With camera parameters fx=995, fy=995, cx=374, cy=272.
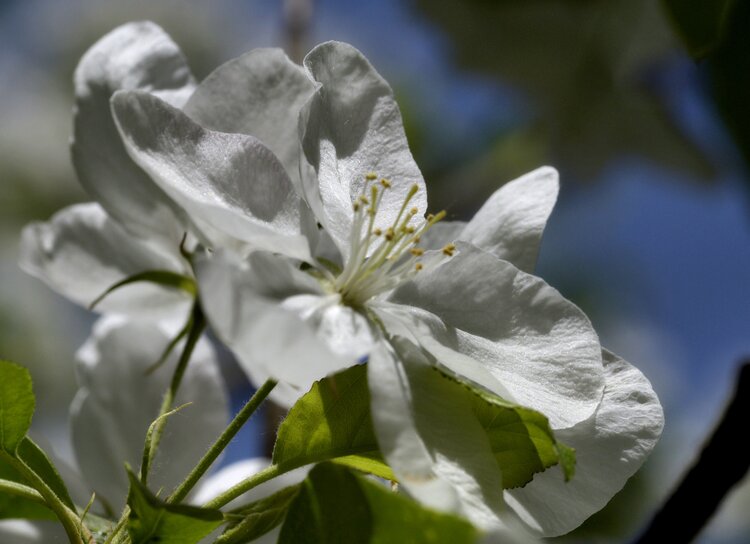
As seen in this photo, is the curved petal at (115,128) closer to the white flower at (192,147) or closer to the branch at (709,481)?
the white flower at (192,147)

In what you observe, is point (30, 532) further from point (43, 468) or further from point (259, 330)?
point (259, 330)

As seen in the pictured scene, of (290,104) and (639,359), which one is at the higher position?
(290,104)

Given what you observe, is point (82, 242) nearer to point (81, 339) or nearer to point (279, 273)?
point (279, 273)

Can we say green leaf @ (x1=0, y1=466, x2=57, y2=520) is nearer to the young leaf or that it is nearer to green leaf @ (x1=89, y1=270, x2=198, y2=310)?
the young leaf

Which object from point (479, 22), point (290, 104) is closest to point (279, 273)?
point (290, 104)

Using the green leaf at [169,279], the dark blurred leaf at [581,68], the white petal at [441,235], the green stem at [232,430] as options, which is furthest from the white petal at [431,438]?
the dark blurred leaf at [581,68]

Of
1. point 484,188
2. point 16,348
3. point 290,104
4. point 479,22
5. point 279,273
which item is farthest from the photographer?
point 16,348

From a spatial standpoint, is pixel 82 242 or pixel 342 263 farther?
pixel 82 242
